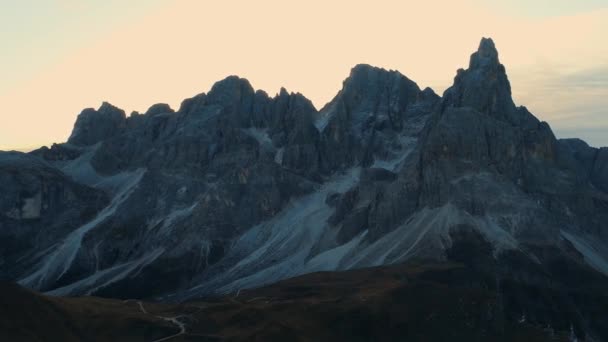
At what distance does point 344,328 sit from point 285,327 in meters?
12.9

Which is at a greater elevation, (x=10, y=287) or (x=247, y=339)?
(x=10, y=287)

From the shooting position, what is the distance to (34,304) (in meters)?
158

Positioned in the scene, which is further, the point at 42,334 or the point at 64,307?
the point at 64,307

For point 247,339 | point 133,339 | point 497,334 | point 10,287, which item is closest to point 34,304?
point 10,287

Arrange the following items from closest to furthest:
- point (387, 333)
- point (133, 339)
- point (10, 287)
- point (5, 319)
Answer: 1. point (5, 319)
2. point (10, 287)
3. point (133, 339)
4. point (387, 333)

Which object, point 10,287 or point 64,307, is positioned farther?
point 64,307

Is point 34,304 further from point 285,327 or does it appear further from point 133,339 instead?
point 285,327

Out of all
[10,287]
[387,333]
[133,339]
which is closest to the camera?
[10,287]

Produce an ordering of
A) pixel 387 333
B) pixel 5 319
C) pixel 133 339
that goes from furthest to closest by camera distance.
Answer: pixel 387 333 → pixel 133 339 → pixel 5 319

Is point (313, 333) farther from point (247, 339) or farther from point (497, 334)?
point (497, 334)

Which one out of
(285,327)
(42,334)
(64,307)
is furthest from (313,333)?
(42,334)

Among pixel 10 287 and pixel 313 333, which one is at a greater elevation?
pixel 10 287

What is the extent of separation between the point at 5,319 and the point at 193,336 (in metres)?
51.0

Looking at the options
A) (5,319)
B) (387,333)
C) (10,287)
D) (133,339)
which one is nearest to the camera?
(5,319)
